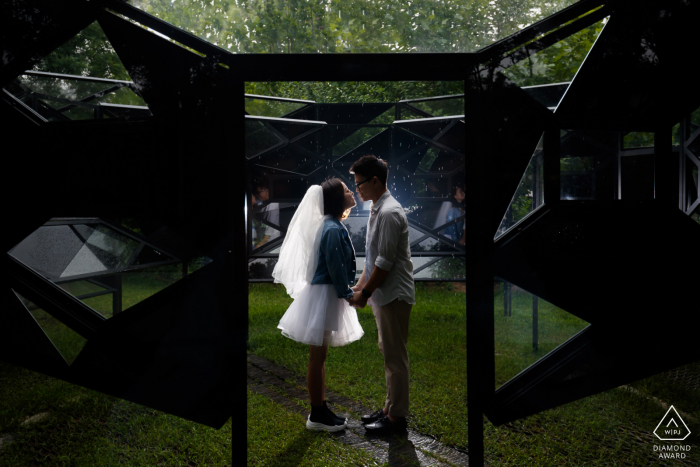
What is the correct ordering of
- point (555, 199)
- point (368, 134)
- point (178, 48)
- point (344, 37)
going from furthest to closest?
point (344, 37) → point (368, 134) → point (555, 199) → point (178, 48)

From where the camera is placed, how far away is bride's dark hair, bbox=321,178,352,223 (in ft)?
12.5

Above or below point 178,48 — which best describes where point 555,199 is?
below

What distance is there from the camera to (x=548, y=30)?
2.65 metres

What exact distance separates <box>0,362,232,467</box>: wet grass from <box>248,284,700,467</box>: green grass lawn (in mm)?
480

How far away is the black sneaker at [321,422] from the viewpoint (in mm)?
3877

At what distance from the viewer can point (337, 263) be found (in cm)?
367

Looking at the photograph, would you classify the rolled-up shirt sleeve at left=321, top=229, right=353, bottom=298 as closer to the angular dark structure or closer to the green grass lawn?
the angular dark structure

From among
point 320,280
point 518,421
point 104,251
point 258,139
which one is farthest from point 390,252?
point 258,139

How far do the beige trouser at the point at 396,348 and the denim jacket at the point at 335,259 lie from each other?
0.36 meters

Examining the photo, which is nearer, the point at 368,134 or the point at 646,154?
the point at 646,154

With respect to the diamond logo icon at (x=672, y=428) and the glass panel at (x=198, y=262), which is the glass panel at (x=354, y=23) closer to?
the diamond logo icon at (x=672, y=428)

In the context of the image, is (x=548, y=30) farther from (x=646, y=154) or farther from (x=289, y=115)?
(x=289, y=115)

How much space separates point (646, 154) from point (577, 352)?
134 centimetres

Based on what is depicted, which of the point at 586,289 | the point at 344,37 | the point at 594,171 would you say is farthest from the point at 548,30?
the point at 344,37
